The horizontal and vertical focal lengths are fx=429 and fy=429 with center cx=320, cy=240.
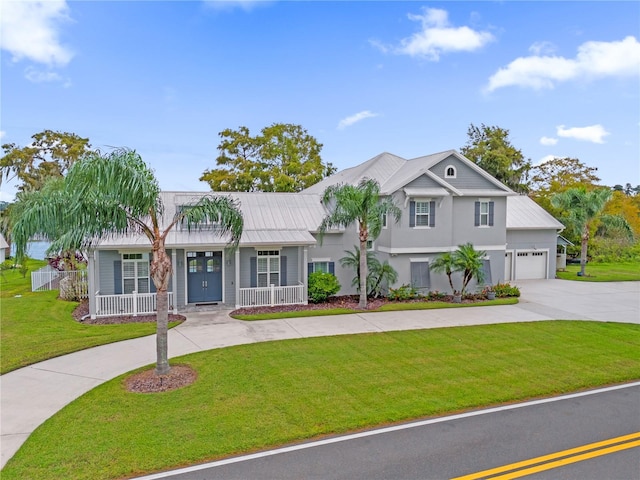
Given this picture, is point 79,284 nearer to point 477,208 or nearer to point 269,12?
point 269,12

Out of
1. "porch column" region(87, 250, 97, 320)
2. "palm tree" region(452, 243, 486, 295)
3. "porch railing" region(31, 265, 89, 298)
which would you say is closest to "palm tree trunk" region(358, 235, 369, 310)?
"palm tree" region(452, 243, 486, 295)

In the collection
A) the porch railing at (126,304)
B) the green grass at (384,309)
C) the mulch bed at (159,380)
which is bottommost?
the mulch bed at (159,380)

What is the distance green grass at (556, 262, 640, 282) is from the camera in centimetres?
2713

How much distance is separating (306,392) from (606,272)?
29.8 metres

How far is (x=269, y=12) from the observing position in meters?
18.3

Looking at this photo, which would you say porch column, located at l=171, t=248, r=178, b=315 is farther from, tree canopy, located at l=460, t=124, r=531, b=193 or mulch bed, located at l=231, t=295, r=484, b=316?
tree canopy, located at l=460, t=124, r=531, b=193

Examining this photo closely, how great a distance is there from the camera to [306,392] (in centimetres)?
918

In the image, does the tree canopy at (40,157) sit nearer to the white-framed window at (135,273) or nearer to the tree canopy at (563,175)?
the white-framed window at (135,273)

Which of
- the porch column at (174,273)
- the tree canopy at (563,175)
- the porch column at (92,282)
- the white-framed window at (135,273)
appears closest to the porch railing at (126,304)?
the porch column at (92,282)

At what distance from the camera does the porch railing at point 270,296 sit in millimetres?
17750

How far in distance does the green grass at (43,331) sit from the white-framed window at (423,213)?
12392 mm

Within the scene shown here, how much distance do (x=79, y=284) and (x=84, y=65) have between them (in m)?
9.49

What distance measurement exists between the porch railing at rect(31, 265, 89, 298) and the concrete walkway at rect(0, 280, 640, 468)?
655 centimetres

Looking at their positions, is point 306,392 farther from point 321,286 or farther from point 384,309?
point 321,286
